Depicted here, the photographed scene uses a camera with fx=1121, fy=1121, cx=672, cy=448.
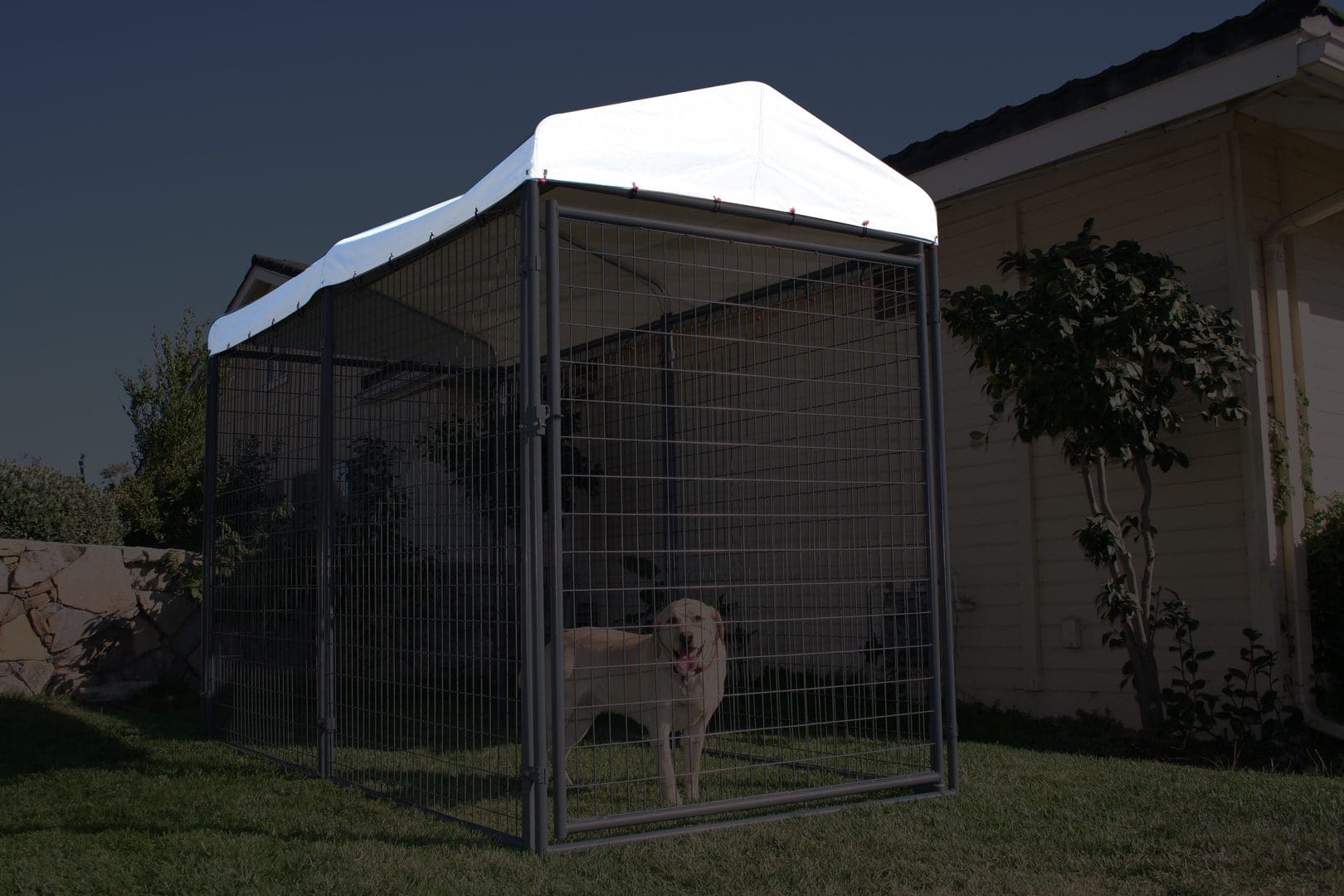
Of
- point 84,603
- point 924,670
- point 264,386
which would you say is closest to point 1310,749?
point 924,670

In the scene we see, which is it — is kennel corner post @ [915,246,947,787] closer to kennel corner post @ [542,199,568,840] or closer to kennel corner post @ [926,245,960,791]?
kennel corner post @ [926,245,960,791]

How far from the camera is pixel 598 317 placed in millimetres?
6617

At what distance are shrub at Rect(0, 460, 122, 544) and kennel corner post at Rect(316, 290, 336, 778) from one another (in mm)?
5085

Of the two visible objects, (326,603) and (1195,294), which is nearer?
(326,603)

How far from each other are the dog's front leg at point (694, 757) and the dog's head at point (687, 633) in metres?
0.29

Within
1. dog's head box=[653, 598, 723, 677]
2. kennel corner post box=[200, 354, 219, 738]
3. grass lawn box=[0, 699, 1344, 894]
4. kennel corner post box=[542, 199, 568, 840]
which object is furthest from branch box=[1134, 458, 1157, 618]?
kennel corner post box=[200, 354, 219, 738]

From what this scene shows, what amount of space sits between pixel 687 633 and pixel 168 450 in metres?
11.1

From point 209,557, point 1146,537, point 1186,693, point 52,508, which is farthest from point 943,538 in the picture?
point 52,508

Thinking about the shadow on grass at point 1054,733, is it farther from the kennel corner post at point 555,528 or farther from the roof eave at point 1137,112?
the roof eave at point 1137,112

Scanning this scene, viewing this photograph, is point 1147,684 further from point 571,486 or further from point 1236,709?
point 571,486

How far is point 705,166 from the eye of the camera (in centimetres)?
467

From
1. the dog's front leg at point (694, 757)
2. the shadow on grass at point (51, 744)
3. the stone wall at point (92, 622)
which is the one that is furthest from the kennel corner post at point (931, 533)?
the stone wall at point (92, 622)

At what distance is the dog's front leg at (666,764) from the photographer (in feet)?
15.7

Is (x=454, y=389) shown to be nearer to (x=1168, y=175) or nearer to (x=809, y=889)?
(x=809, y=889)
